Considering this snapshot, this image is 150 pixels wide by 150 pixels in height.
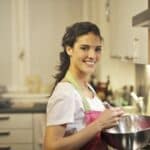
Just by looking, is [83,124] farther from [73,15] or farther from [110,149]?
[73,15]

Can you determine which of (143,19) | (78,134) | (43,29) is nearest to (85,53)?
(78,134)

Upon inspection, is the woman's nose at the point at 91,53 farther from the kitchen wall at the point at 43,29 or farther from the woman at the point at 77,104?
the kitchen wall at the point at 43,29

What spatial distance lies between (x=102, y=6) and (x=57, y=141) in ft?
9.04

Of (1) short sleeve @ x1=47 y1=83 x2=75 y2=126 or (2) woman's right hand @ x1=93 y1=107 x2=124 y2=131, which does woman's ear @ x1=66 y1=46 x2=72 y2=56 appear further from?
(2) woman's right hand @ x1=93 y1=107 x2=124 y2=131

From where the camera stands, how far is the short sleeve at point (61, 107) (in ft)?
4.72

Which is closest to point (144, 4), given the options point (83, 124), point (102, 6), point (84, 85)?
point (84, 85)

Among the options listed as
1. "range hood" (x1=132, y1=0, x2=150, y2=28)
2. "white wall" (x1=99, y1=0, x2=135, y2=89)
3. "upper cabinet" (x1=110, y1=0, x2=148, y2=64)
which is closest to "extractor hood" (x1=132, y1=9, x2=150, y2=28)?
"range hood" (x1=132, y1=0, x2=150, y2=28)

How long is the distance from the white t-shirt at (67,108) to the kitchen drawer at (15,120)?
2.40 meters

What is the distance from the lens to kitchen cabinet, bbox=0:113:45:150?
386 centimetres

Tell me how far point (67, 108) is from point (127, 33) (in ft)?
5.16

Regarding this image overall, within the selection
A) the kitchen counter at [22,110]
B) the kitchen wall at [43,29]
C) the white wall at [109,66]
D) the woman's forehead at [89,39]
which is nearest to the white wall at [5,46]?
the kitchen wall at [43,29]

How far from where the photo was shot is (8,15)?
14.7ft

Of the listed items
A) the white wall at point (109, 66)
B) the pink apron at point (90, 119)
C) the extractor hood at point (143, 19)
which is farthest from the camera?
the white wall at point (109, 66)

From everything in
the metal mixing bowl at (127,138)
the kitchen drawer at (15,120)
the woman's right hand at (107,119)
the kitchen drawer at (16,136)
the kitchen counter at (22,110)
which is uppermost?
the woman's right hand at (107,119)
